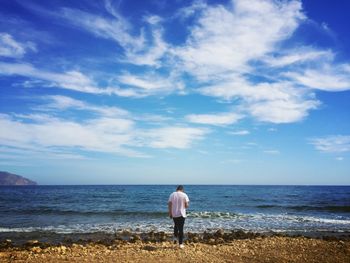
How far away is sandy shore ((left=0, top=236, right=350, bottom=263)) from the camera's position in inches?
391

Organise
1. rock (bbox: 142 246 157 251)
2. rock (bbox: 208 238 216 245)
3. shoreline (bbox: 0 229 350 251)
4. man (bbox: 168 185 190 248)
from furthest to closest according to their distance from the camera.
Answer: shoreline (bbox: 0 229 350 251), rock (bbox: 208 238 216 245), rock (bbox: 142 246 157 251), man (bbox: 168 185 190 248)

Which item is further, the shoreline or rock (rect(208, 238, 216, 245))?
the shoreline

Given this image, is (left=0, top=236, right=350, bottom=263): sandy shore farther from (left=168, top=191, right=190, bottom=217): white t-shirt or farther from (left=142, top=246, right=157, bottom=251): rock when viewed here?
(left=168, top=191, right=190, bottom=217): white t-shirt

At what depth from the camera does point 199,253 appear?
10695 mm

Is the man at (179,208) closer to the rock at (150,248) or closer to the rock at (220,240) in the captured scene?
the rock at (150,248)

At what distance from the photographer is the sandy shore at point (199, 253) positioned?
9.94 m

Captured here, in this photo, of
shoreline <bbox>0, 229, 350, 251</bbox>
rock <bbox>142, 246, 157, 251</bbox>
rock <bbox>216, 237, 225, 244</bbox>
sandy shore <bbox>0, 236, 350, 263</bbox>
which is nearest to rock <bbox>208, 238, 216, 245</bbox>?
shoreline <bbox>0, 229, 350, 251</bbox>

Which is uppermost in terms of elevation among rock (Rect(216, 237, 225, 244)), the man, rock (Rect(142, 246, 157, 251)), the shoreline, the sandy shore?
the man

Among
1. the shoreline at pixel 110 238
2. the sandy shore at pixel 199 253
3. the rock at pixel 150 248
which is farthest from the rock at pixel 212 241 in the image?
the rock at pixel 150 248

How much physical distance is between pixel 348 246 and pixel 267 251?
149 inches

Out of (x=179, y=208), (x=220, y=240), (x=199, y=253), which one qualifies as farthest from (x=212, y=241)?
(x=179, y=208)

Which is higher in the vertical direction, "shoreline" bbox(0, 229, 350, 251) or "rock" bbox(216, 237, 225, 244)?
"rock" bbox(216, 237, 225, 244)

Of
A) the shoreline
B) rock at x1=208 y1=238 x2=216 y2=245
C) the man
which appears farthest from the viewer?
the shoreline

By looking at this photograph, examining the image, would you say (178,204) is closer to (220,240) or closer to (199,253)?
(199,253)
